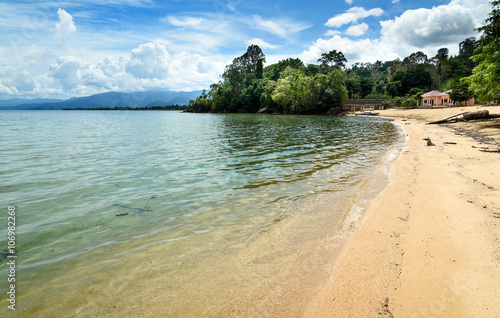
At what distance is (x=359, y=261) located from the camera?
4.43 metres

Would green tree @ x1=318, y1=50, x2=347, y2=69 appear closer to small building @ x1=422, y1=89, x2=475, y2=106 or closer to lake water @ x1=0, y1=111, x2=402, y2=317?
small building @ x1=422, y1=89, x2=475, y2=106

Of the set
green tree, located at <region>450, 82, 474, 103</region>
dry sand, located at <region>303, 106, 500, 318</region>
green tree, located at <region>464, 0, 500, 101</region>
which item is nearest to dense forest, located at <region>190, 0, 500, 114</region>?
green tree, located at <region>450, 82, 474, 103</region>

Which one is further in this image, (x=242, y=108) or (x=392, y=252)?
(x=242, y=108)

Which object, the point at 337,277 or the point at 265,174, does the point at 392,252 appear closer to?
the point at 337,277

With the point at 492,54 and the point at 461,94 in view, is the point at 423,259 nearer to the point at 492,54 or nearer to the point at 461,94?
the point at 492,54

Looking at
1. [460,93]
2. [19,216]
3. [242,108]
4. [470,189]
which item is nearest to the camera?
[19,216]

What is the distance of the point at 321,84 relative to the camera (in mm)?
80188

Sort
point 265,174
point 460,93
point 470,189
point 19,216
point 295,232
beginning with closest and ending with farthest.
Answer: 1. point 295,232
2. point 19,216
3. point 470,189
4. point 265,174
5. point 460,93

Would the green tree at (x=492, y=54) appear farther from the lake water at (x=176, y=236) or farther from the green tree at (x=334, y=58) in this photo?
the green tree at (x=334, y=58)

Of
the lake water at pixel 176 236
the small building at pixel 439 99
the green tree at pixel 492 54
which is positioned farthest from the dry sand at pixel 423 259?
the small building at pixel 439 99

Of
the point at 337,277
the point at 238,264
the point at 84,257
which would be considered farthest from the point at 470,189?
the point at 84,257

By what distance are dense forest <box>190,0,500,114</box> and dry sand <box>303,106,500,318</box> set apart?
5457 centimetres

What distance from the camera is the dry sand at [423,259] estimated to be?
10.6 feet

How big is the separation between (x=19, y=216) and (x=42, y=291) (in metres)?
4.28
